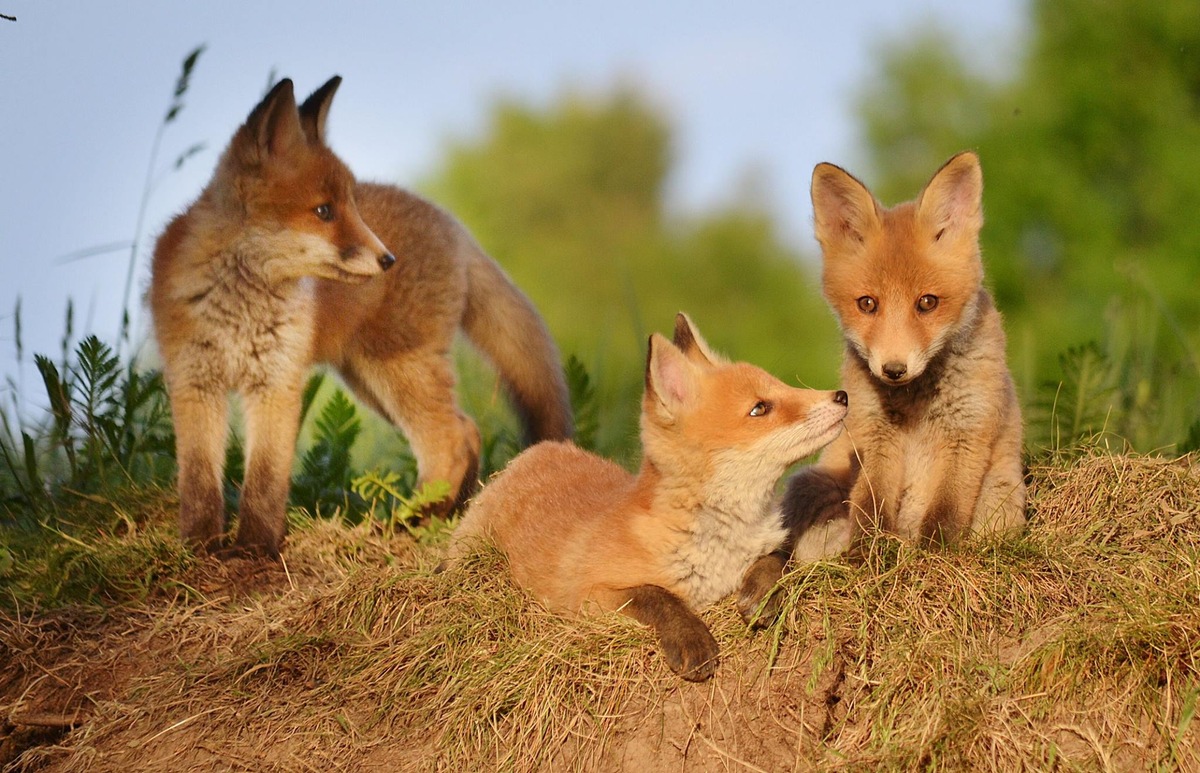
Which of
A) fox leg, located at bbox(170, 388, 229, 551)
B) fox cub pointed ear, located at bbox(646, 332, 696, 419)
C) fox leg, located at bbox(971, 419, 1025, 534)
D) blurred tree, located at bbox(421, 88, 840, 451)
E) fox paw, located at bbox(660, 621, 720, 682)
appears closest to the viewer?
fox paw, located at bbox(660, 621, 720, 682)

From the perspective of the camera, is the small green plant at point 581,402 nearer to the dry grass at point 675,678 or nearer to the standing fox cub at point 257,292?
the standing fox cub at point 257,292

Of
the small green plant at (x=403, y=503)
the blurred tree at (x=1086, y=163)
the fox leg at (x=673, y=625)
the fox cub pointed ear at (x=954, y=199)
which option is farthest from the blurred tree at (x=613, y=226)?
the fox leg at (x=673, y=625)

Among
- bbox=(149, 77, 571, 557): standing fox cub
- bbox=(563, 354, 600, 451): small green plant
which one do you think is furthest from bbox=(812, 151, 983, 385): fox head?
A: bbox=(563, 354, 600, 451): small green plant

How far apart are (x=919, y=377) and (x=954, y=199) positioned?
2.06 feet

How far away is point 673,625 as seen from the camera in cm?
303

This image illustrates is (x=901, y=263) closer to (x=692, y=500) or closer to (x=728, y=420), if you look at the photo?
(x=728, y=420)

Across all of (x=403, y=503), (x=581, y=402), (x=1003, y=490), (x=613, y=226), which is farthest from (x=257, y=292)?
(x=613, y=226)

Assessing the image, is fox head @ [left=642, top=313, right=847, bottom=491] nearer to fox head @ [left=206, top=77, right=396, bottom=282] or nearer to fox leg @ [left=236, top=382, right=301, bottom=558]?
fox head @ [left=206, top=77, right=396, bottom=282]

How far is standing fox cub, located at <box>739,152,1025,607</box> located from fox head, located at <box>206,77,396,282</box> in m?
1.78

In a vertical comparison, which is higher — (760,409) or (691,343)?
(691,343)

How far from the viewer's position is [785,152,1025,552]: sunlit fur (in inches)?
138

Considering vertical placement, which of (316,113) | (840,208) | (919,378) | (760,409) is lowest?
(919,378)

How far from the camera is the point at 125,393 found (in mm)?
4793

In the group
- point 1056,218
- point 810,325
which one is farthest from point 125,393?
point 810,325
